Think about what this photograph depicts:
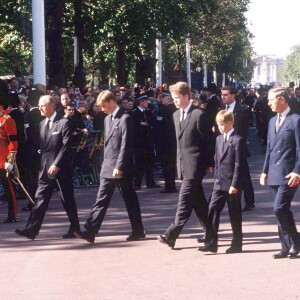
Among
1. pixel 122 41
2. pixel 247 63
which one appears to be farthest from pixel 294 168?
pixel 247 63

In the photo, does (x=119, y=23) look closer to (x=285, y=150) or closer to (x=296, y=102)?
(x=296, y=102)

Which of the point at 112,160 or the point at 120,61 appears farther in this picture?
the point at 120,61

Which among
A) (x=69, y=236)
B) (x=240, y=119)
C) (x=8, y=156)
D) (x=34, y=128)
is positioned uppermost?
(x=240, y=119)

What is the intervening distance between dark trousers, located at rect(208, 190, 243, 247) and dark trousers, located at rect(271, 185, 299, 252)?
1.88 ft

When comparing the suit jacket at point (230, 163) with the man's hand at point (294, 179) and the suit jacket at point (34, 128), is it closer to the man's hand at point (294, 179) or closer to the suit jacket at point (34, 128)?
the man's hand at point (294, 179)

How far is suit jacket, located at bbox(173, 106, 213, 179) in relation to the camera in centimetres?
1059

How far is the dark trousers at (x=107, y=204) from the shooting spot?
36.7 ft

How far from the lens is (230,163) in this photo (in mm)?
10391

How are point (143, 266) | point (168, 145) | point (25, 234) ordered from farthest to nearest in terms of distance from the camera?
1. point (168, 145)
2. point (25, 234)
3. point (143, 266)

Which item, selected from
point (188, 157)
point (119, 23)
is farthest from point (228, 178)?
point (119, 23)

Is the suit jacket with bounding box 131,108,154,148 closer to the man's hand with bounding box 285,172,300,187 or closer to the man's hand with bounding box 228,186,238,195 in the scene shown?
the man's hand with bounding box 228,186,238,195

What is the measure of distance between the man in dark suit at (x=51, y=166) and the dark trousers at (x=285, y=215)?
284 cm

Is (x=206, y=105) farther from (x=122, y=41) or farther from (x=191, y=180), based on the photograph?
(x=122, y=41)

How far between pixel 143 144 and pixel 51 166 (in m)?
7.36
